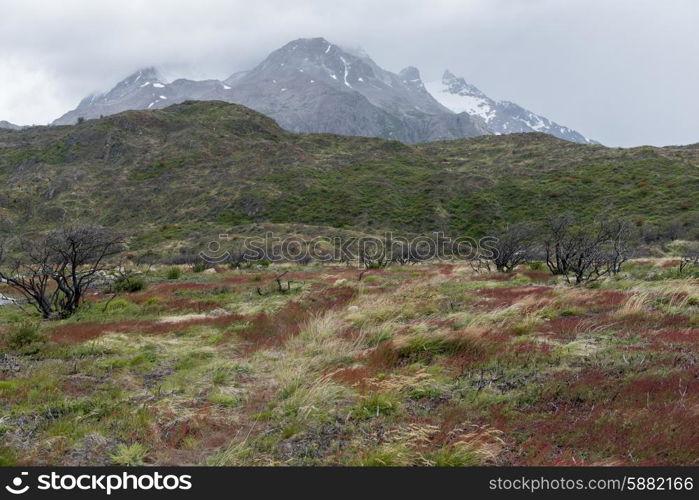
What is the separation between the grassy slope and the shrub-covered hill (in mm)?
41519

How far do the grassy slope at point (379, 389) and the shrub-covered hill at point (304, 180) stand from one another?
41.5 m

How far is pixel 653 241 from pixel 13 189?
298ft

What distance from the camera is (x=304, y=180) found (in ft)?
240

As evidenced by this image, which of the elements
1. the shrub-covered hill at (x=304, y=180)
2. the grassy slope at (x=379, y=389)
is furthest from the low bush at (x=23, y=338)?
the shrub-covered hill at (x=304, y=180)

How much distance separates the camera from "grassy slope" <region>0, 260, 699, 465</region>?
441cm

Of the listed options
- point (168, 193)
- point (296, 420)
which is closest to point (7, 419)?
point (296, 420)

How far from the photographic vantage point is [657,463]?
3.81 m

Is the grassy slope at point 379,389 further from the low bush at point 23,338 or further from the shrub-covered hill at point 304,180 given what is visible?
the shrub-covered hill at point 304,180

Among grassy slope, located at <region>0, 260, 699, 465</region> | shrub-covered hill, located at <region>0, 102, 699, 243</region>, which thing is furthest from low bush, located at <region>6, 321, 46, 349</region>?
shrub-covered hill, located at <region>0, 102, 699, 243</region>

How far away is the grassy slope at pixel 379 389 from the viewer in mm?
4410

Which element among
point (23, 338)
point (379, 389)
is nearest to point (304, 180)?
point (23, 338)

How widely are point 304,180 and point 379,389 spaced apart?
226ft

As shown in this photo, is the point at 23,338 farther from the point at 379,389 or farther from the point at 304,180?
the point at 304,180

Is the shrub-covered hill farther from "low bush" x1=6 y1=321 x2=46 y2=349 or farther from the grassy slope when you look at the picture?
"low bush" x1=6 y1=321 x2=46 y2=349
